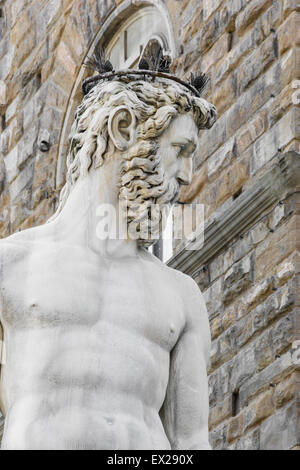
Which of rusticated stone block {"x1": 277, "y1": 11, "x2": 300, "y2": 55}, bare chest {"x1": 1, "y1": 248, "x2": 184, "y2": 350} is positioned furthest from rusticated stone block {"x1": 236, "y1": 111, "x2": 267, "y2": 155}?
bare chest {"x1": 1, "y1": 248, "x2": 184, "y2": 350}

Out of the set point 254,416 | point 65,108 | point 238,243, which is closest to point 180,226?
point 238,243

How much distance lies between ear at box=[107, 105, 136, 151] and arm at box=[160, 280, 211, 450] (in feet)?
1.95

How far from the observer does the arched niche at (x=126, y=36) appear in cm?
1111

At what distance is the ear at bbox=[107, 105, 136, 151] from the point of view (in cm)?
498

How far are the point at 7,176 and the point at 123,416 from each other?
8.45m

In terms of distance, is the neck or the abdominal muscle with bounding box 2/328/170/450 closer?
the abdominal muscle with bounding box 2/328/170/450

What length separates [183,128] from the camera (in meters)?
5.02

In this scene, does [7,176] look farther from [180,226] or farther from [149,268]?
[149,268]

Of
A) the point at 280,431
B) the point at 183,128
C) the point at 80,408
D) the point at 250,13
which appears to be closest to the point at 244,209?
the point at 250,13

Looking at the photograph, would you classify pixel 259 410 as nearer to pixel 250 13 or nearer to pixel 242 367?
pixel 242 367

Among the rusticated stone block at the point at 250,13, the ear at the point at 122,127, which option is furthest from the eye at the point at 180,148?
the rusticated stone block at the point at 250,13

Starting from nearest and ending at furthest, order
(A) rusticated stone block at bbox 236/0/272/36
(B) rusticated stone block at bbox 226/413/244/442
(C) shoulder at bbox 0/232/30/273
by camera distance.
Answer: (C) shoulder at bbox 0/232/30/273
(B) rusticated stone block at bbox 226/413/244/442
(A) rusticated stone block at bbox 236/0/272/36

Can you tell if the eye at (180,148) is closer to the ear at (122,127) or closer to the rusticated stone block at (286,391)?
the ear at (122,127)

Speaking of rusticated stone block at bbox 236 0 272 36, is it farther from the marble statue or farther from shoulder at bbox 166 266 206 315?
shoulder at bbox 166 266 206 315
